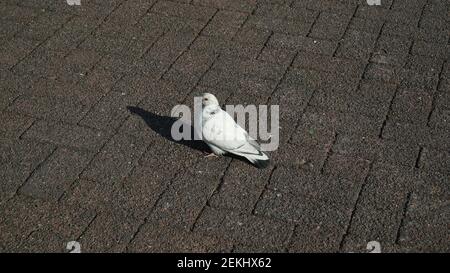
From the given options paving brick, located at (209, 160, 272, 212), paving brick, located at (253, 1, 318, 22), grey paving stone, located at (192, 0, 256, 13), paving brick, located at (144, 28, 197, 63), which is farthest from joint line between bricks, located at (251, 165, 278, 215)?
grey paving stone, located at (192, 0, 256, 13)

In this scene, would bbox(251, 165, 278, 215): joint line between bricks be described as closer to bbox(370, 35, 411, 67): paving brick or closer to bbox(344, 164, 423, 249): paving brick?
bbox(344, 164, 423, 249): paving brick

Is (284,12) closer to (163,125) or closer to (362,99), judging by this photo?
(362,99)

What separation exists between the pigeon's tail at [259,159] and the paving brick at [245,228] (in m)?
0.49

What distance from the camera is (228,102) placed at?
507 centimetres

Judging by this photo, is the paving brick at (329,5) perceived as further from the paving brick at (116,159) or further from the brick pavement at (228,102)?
the paving brick at (116,159)

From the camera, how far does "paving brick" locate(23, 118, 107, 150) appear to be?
462cm

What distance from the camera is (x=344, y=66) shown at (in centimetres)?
554

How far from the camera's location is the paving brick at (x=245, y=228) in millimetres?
3848

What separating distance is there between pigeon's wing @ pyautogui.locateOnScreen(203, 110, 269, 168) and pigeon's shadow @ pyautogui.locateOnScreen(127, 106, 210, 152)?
0.97 ft

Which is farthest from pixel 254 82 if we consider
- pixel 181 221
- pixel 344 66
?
pixel 181 221

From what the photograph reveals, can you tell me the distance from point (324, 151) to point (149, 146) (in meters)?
1.42

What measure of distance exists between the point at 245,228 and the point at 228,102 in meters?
1.49
